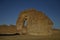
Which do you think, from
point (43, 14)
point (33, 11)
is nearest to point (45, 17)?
point (43, 14)

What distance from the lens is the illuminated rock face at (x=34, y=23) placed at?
100 ft

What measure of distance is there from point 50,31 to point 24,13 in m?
6.23

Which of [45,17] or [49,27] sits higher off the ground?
[45,17]

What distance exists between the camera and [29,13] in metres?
31.5

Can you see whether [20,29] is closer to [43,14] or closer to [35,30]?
[35,30]

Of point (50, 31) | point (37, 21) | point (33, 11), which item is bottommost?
point (50, 31)

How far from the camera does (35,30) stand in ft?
100

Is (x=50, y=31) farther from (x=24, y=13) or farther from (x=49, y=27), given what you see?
(x=24, y=13)

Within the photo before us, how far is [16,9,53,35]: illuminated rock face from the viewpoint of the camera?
100 feet

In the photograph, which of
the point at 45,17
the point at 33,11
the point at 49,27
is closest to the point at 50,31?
the point at 49,27

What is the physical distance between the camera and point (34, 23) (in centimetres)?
3067

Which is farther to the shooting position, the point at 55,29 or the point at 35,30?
the point at 55,29

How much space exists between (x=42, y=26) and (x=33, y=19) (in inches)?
87.2

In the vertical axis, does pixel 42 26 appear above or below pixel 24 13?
below
